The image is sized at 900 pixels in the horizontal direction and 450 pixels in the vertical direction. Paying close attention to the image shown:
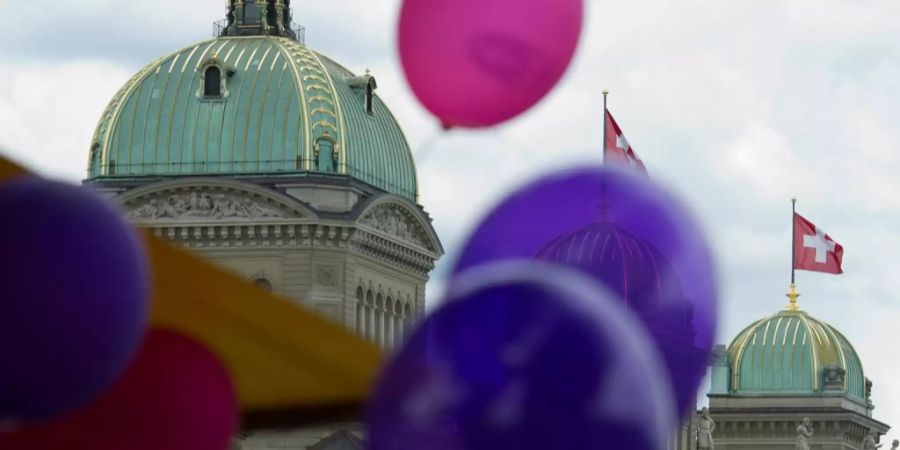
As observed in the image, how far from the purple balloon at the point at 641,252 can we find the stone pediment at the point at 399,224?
67.2m

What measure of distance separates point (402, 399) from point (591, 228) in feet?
9.12

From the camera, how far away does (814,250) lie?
82.6 m

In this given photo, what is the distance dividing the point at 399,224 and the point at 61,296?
72.3 m

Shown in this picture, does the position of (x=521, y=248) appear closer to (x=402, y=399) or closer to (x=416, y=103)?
(x=416, y=103)

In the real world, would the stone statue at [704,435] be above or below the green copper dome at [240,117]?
below

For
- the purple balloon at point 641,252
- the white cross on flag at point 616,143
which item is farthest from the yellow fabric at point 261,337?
the white cross on flag at point 616,143

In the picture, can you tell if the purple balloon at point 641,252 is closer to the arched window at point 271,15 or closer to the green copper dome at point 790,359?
the arched window at point 271,15

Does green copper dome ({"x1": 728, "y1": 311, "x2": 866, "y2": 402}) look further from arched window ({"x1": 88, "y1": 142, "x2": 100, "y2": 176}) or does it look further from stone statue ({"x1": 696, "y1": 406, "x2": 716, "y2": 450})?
arched window ({"x1": 88, "y1": 142, "x2": 100, "y2": 176})

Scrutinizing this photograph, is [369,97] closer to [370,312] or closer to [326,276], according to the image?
[326,276]

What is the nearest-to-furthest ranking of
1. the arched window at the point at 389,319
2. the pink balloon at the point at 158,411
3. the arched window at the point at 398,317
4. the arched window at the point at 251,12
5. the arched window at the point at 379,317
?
1. the pink balloon at the point at 158,411
2. the arched window at the point at 251,12
3. the arched window at the point at 379,317
4. the arched window at the point at 389,319
5. the arched window at the point at 398,317

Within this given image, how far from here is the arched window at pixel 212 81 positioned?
81875mm

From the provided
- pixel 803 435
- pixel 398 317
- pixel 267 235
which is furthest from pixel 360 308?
pixel 803 435

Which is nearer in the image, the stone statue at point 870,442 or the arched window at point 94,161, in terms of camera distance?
the arched window at point 94,161

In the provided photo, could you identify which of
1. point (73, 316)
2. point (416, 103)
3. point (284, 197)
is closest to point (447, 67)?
point (416, 103)
